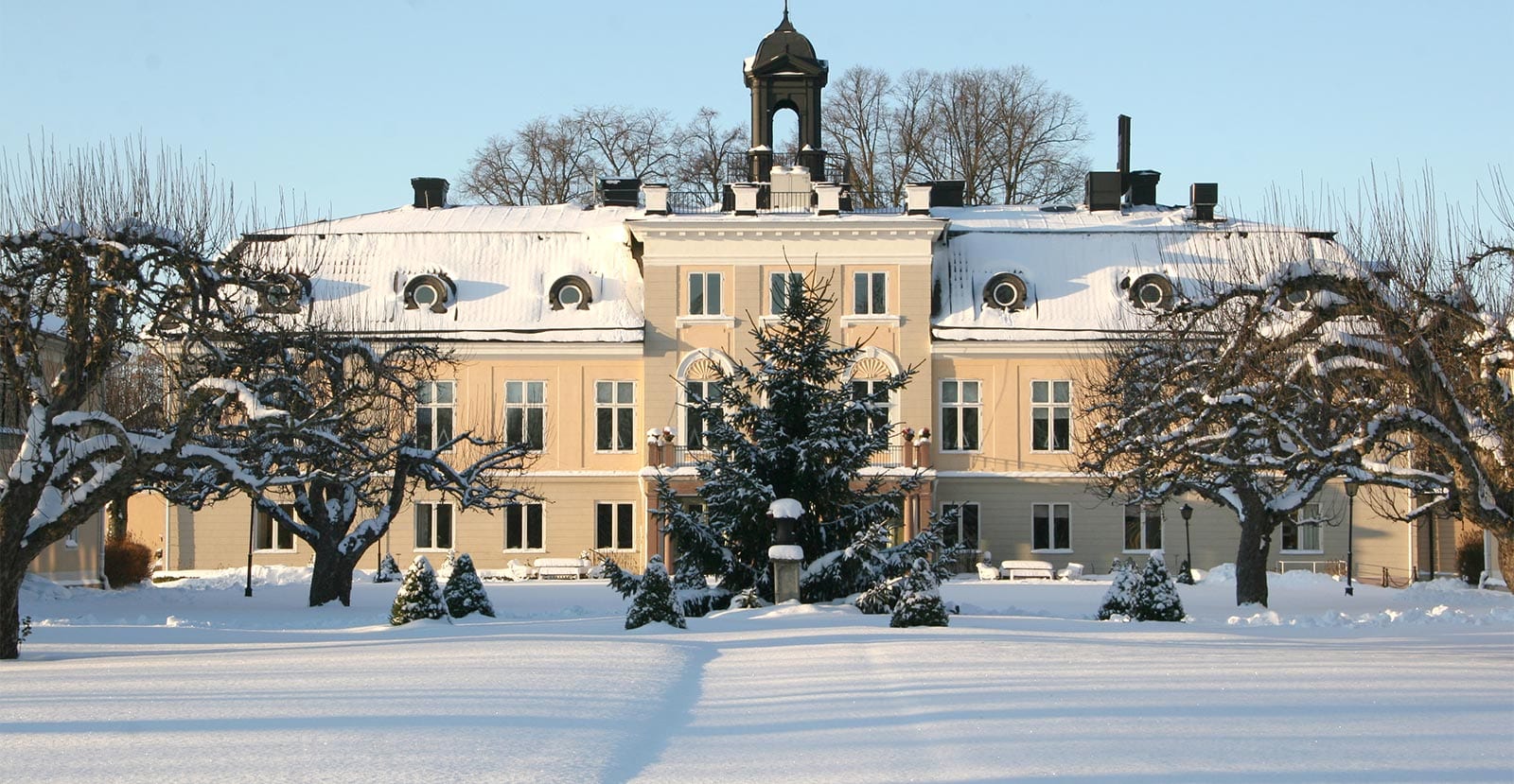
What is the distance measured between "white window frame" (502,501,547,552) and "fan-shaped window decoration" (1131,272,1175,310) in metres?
17.7

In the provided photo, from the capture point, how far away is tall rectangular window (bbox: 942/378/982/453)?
4862 cm

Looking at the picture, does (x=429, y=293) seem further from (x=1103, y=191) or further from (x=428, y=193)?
(x=1103, y=191)

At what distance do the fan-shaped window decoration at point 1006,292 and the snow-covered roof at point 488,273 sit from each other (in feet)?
32.9

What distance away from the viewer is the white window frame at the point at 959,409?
159ft

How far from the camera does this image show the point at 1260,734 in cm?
1270

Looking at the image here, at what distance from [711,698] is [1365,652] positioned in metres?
8.74

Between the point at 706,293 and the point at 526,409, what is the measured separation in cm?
618

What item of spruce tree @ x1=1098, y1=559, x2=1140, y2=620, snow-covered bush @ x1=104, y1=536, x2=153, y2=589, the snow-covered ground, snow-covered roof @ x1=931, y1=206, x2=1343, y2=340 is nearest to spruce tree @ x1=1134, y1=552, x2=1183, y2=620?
spruce tree @ x1=1098, y1=559, x2=1140, y2=620

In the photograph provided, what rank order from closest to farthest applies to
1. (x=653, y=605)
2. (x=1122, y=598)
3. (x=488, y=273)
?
(x=653, y=605)
(x=1122, y=598)
(x=488, y=273)

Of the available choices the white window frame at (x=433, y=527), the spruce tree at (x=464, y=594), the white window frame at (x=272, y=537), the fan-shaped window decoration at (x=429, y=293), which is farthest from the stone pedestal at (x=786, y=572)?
the white window frame at (x=272, y=537)

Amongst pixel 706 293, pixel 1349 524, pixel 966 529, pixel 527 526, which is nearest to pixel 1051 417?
pixel 966 529

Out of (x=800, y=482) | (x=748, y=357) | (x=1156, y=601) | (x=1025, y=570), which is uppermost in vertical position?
(x=748, y=357)

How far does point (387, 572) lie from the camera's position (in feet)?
135

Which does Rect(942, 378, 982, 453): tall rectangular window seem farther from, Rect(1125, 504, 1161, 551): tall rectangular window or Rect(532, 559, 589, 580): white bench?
Rect(532, 559, 589, 580): white bench
